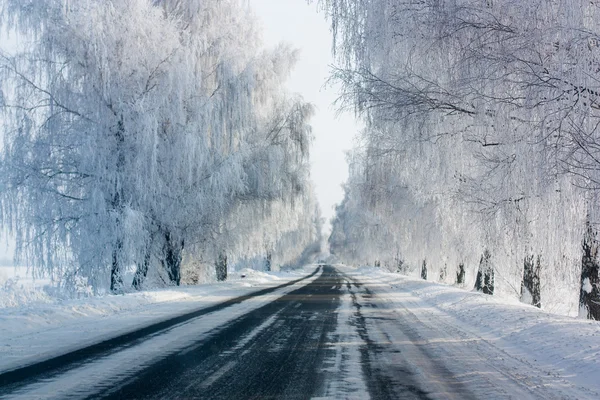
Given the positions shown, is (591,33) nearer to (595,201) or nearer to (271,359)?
(595,201)

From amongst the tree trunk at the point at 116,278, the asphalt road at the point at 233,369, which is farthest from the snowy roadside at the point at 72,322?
the tree trunk at the point at 116,278

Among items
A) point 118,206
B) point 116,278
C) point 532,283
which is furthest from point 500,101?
point 116,278

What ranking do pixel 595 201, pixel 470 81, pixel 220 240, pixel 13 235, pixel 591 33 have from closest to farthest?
pixel 591 33
pixel 595 201
pixel 470 81
pixel 13 235
pixel 220 240

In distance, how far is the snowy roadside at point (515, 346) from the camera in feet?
21.2

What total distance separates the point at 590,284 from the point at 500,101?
577 cm

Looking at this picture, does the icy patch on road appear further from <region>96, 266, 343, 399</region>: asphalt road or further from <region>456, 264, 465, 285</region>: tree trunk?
<region>456, 264, 465, 285</region>: tree trunk

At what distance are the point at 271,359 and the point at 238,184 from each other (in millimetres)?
14959

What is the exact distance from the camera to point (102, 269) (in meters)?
17.6

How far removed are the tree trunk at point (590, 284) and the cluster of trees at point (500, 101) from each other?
0.02 meters

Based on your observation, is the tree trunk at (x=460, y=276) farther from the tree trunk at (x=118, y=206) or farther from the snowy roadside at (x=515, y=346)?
the tree trunk at (x=118, y=206)

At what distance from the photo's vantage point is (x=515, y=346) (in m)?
9.07

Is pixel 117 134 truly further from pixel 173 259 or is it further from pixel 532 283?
pixel 532 283

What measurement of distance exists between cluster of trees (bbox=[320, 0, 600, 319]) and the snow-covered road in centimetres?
191

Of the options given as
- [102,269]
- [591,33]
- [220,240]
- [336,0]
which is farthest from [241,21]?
[591,33]
